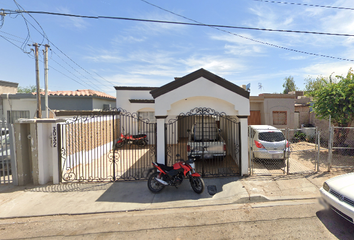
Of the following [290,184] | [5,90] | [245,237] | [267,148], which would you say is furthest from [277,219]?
[5,90]

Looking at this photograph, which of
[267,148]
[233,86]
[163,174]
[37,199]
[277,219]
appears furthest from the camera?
[267,148]

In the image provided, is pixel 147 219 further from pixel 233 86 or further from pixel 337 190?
pixel 233 86

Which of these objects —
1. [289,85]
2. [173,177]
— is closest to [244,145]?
[173,177]

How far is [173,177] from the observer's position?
17.3 ft

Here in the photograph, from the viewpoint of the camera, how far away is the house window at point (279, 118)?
13157 millimetres

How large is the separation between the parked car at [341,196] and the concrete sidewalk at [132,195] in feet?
3.26

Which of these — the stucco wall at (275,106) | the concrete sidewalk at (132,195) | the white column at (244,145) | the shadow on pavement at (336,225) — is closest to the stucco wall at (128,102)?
the concrete sidewalk at (132,195)

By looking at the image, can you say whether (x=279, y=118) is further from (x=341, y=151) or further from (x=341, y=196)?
(x=341, y=196)

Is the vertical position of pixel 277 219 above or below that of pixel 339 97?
below

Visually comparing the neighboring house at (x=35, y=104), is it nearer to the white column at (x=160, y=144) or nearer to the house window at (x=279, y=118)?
the white column at (x=160, y=144)

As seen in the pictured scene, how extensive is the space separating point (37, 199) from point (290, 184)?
758 centimetres

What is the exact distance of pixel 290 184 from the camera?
5582mm

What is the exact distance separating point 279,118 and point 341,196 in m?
10.7

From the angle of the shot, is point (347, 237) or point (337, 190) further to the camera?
point (337, 190)
